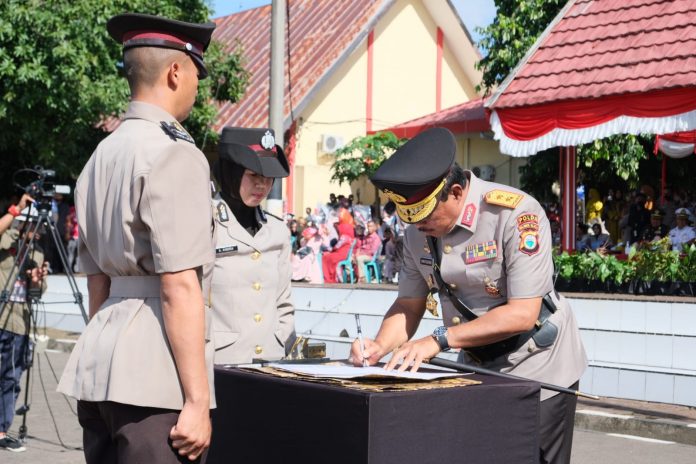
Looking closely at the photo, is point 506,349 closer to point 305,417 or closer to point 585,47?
point 305,417

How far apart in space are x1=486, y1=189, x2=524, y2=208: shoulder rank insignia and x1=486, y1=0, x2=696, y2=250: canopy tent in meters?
9.79

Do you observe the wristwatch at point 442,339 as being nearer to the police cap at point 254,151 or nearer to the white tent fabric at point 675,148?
the police cap at point 254,151

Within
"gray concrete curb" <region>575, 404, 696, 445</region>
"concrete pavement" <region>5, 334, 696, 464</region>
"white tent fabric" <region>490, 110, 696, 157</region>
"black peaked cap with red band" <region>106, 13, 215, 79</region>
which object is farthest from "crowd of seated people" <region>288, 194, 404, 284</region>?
"black peaked cap with red band" <region>106, 13, 215, 79</region>

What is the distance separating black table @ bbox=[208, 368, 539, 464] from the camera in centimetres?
280

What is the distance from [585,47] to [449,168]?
465 inches

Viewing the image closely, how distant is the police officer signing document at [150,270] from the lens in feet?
8.93

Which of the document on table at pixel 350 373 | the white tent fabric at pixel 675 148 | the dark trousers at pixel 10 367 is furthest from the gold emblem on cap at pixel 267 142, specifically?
the white tent fabric at pixel 675 148

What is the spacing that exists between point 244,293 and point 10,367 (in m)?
3.51

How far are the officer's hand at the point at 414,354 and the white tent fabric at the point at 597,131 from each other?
33.7 ft

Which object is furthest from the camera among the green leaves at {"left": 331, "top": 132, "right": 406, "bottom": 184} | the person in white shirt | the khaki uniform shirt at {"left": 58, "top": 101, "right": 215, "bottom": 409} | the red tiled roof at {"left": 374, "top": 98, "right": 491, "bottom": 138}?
the red tiled roof at {"left": 374, "top": 98, "right": 491, "bottom": 138}

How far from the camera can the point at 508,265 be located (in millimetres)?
3551

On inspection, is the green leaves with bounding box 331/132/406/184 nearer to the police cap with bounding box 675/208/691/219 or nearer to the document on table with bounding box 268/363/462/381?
the police cap with bounding box 675/208/691/219

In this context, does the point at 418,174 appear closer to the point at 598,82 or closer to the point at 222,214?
the point at 222,214

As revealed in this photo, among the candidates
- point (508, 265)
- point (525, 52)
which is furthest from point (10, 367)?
point (525, 52)
